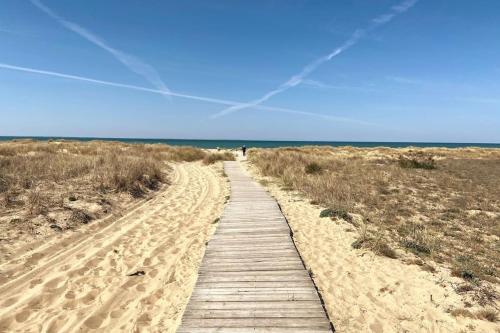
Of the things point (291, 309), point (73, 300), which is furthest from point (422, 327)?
point (73, 300)

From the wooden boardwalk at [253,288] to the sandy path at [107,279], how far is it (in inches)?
15.6

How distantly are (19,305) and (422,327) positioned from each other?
5.58 meters

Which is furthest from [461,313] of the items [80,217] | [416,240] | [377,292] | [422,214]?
[80,217]

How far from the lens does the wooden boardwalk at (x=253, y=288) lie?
402 cm

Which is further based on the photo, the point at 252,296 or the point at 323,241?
the point at 323,241

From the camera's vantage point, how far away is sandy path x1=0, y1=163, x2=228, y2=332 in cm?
443

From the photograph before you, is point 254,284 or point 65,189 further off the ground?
point 65,189

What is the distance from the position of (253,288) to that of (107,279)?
262 cm

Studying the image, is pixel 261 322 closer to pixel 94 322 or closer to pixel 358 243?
pixel 94 322

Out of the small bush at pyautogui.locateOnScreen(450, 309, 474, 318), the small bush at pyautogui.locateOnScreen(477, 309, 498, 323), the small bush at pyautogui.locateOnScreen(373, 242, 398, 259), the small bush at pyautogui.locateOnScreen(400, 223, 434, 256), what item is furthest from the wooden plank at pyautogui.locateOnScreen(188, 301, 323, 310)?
the small bush at pyautogui.locateOnScreen(400, 223, 434, 256)

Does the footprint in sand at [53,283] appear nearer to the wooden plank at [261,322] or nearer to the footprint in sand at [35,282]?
the footprint in sand at [35,282]

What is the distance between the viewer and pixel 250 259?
6176 millimetres

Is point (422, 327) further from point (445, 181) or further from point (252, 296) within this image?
point (445, 181)

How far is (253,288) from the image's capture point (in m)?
4.93
